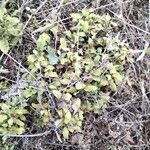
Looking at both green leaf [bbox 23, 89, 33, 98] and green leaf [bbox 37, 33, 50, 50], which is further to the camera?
green leaf [bbox 37, 33, 50, 50]

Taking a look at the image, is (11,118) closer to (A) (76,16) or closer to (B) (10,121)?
(B) (10,121)

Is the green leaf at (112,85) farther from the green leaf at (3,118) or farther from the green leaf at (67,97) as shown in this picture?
the green leaf at (3,118)

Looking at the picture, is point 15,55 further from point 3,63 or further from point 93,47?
point 93,47

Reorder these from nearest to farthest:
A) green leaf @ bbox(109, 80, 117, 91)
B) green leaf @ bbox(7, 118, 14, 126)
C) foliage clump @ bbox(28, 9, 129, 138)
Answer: green leaf @ bbox(7, 118, 14, 126) → foliage clump @ bbox(28, 9, 129, 138) → green leaf @ bbox(109, 80, 117, 91)

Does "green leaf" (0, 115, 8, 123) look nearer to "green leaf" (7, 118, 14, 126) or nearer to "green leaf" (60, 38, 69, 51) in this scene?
"green leaf" (7, 118, 14, 126)

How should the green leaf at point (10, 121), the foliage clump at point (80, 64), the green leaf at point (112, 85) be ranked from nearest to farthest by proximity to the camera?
the green leaf at point (10, 121) → the foliage clump at point (80, 64) → the green leaf at point (112, 85)

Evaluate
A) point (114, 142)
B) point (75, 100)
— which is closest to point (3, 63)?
point (75, 100)

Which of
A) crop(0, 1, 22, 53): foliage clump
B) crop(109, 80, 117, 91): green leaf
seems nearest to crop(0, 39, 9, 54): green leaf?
crop(0, 1, 22, 53): foliage clump

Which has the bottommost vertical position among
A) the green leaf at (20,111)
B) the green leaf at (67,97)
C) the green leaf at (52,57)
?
the green leaf at (20,111)

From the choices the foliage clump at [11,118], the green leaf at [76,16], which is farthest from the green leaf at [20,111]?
the green leaf at [76,16]

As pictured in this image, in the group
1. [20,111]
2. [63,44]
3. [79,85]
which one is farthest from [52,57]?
[20,111]
